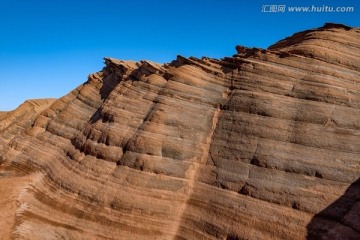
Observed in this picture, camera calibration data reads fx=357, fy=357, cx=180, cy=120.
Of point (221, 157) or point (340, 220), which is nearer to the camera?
point (340, 220)

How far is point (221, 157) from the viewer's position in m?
23.3

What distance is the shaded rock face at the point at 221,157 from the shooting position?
1977cm

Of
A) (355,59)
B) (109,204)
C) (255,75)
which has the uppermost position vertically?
(355,59)

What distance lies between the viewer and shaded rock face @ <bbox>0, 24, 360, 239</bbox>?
19.8 metres

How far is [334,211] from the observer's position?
18422 millimetres

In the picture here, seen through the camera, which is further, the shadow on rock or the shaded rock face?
the shaded rock face

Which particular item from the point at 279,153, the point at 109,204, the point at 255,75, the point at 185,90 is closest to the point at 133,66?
the point at 185,90

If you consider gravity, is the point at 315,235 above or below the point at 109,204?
above

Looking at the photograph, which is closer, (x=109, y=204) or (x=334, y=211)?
(x=334, y=211)

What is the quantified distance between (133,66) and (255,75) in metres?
13.6

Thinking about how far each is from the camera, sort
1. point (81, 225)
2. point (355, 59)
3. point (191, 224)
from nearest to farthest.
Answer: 1. point (191, 224)
2. point (81, 225)
3. point (355, 59)

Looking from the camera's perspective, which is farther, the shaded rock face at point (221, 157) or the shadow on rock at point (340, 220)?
the shaded rock face at point (221, 157)

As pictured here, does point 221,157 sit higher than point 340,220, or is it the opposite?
point 221,157

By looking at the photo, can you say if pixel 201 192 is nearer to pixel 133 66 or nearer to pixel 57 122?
pixel 133 66
